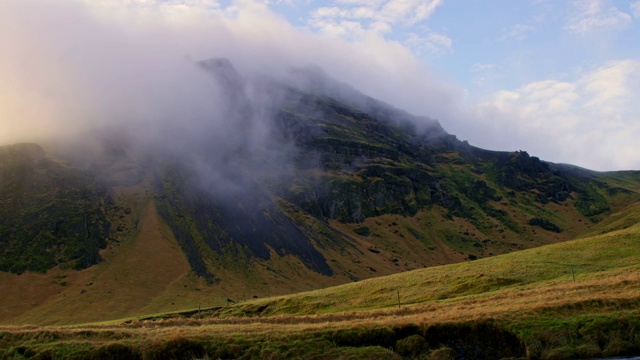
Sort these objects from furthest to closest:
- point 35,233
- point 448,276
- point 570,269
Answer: point 35,233
point 448,276
point 570,269

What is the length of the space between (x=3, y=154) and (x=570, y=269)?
7605 inches

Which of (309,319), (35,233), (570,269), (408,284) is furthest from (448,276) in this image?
(35,233)

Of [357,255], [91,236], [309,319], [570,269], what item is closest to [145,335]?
[309,319]

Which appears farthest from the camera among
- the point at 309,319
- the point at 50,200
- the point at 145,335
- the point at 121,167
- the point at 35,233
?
the point at 121,167

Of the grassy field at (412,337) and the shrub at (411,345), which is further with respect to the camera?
the shrub at (411,345)

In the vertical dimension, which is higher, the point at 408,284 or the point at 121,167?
the point at 121,167

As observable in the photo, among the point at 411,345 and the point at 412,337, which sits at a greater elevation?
the point at 412,337

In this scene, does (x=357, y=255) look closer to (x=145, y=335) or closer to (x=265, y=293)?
(x=265, y=293)

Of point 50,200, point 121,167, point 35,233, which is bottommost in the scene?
point 35,233

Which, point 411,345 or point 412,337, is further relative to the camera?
point 412,337

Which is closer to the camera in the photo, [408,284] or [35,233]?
[408,284]

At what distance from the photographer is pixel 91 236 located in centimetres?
14575

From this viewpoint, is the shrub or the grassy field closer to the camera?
→ the grassy field

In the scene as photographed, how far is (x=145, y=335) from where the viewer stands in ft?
107
